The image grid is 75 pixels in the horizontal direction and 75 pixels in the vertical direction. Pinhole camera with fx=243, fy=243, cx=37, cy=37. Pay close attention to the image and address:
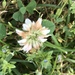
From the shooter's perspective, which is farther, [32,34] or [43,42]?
[43,42]

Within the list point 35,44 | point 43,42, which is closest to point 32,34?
point 35,44

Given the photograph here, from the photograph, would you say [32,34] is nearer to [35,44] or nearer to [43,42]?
[35,44]

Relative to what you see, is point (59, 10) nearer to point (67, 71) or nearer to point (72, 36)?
point (72, 36)

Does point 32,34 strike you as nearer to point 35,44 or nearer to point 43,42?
point 35,44

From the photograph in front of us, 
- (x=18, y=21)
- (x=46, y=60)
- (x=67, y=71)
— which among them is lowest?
(x=67, y=71)

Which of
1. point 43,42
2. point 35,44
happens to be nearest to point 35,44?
point 35,44

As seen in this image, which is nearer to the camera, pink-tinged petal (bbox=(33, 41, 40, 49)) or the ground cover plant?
pink-tinged petal (bbox=(33, 41, 40, 49))

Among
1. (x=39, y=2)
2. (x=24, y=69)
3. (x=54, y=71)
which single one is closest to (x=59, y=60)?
(x=54, y=71)
